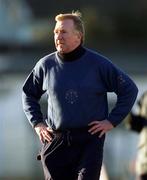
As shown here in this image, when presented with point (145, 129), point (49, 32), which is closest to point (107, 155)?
point (145, 129)

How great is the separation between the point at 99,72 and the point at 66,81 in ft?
0.72

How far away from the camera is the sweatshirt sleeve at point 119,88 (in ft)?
23.9

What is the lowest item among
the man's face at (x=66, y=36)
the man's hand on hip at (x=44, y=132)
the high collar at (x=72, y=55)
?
the man's hand on hip at (x=44, y=132)

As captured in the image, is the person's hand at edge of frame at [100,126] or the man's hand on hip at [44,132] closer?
the person's hand at edge of frame at [100,126]

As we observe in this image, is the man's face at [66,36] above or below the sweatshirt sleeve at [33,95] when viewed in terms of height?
above

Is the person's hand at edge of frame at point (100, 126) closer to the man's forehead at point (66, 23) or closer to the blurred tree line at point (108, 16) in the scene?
the man's forehead at point (66, 23)

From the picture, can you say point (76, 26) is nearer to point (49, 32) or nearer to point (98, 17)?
point (49, 32)

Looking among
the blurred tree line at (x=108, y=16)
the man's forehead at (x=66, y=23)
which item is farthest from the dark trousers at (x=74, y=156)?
the blurred tree line at (x=108, y=16)

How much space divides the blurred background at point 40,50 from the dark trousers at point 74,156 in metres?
17.5

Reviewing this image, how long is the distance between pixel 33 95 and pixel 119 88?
23.5 inches

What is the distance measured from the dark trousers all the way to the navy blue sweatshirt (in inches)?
3.7

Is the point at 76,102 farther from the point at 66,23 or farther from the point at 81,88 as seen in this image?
the point at 66,23

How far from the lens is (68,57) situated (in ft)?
24.0

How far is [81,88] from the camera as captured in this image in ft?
23.6
